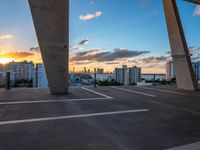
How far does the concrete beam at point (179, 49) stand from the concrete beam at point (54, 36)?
21.7ft

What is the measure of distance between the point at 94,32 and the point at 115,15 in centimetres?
267

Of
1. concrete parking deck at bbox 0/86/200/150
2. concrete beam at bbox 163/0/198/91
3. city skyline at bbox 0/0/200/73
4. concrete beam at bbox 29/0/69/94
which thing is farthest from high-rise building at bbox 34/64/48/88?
concrete beam at bbox 163/0/198/91

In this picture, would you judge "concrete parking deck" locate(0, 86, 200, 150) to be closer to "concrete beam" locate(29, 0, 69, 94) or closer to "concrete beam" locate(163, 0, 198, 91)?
"concrete beam" locate(29, 0, 69, 94)

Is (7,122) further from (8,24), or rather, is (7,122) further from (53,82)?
(8,24)

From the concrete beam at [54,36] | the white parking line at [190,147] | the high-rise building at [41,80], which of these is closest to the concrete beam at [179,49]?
the concrete beam at [54,36]

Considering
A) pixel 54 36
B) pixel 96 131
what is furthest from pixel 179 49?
pixel 96 131

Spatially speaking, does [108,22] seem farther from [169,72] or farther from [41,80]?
[169,72]

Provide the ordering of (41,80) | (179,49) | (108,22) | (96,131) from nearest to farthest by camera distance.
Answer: (96,131) → (179,49) → (41,80) → (108,22)

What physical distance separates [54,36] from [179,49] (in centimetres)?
736

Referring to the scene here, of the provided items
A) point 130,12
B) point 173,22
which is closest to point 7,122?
point 173,22

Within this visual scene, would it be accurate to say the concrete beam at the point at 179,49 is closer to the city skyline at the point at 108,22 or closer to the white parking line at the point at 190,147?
the city skyline at the point at 108,22

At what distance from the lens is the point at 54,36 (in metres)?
6.12

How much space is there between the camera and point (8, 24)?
10508 millimetres

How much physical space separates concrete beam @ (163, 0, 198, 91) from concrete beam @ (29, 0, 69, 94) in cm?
660
